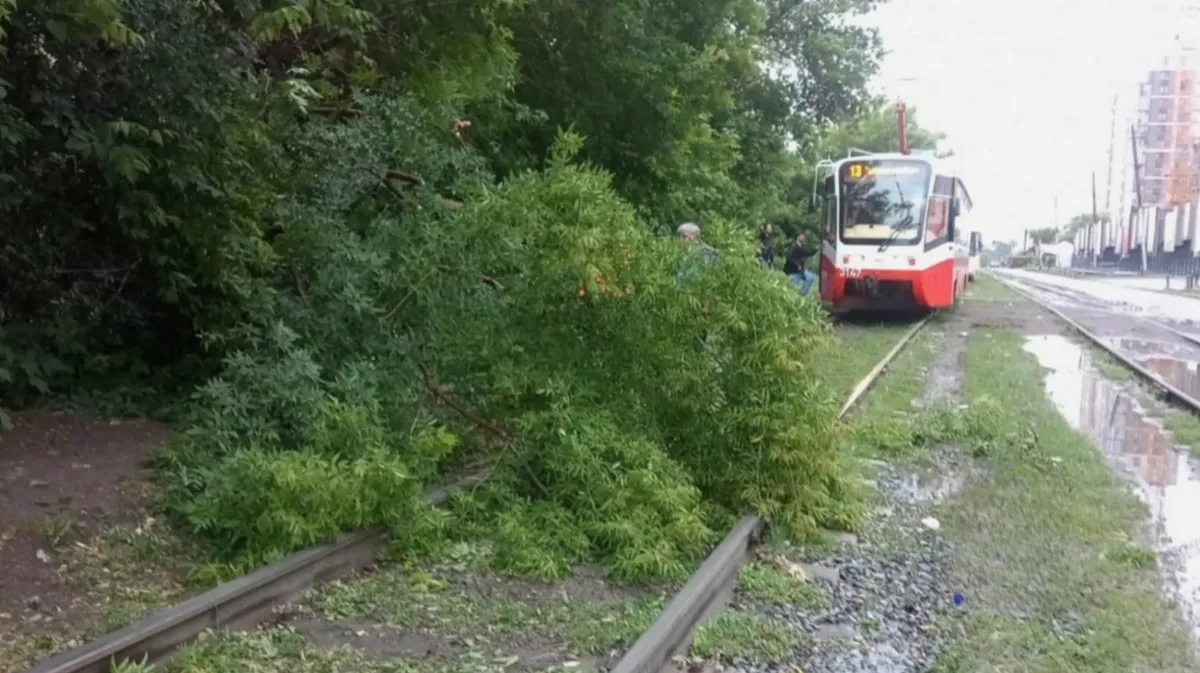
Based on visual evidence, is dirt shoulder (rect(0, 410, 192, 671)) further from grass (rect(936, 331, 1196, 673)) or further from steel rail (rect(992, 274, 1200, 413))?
steel rail (rect(992, 274, 1200, 413))

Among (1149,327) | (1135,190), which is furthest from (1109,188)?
(1149,327)

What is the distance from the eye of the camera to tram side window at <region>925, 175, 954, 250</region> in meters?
21.6

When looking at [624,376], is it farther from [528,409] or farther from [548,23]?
[548,23]

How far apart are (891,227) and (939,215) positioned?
1.12 metres

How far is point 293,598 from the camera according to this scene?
5672 mm

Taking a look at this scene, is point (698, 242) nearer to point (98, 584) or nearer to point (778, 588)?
point (778, 588)

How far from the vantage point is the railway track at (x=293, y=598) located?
14.9ft

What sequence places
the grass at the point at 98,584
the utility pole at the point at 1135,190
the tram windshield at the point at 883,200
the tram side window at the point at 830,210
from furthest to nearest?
the utility pole at the point at 1135,190 → the tram side window at the point at 830,210 → the tram windshield at the point at 883,200 → the grass at the point at 98,584

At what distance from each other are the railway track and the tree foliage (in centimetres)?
19

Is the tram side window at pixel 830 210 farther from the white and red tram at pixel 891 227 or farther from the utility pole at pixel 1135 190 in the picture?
the utility pole at pixel 1135 190

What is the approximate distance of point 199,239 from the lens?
7902 mm

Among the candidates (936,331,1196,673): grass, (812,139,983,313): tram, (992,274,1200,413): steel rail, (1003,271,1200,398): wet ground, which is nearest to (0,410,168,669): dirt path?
(936,331,1196,673): grass

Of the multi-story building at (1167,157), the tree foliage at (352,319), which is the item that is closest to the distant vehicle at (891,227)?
the tree foliage at (352,319)

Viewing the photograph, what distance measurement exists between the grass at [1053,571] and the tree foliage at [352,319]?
1.11 m
